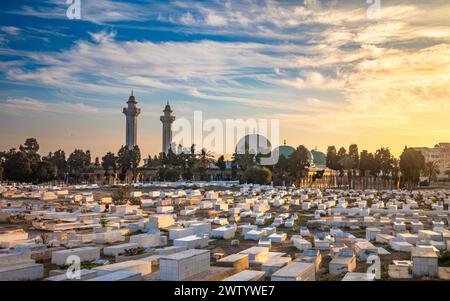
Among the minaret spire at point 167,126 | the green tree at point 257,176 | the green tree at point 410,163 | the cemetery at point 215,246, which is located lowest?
the cemetery at point 215,246

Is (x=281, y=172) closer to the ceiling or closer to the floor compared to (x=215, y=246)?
closer to the ceiling

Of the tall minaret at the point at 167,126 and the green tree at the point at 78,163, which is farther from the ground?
the tall minaret at the point at 167,126

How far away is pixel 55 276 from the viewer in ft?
40.8

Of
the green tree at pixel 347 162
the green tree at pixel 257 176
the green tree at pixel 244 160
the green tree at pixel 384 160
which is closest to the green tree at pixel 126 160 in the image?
the green tree at pixel 244 160

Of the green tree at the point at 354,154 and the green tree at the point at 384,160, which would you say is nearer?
the green tree at the point at 384,160

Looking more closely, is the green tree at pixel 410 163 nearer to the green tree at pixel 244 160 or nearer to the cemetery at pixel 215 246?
the green tree at pixel 244 160

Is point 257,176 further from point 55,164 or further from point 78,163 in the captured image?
point 55,164

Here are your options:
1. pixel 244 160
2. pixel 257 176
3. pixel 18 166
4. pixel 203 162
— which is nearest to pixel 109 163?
pixel 203 162

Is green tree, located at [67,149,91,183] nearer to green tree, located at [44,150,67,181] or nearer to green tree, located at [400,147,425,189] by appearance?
green tree, located at [44,150,67,181]
